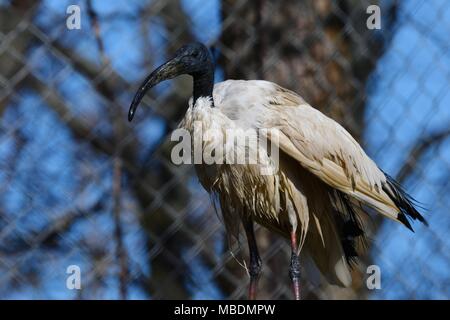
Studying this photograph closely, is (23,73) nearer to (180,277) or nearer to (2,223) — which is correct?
(2,223)

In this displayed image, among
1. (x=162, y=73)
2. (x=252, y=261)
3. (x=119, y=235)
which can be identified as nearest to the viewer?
(x=162, y=73)

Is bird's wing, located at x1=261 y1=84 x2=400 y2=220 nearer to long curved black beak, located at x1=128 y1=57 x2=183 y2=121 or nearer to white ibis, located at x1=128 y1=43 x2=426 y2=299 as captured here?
white ibis, located at x1=128 y1=43 x2=426 y2=299

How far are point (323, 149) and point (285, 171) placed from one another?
0.15 m

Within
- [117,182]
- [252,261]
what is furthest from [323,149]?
[117,182]

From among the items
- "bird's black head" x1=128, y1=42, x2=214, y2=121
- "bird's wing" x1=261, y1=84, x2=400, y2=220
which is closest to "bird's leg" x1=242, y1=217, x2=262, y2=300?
"bird's wing" x1=261, y1=84, x2=400, y2=220

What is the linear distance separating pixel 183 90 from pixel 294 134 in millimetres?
1481

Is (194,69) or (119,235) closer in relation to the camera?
(194,69)

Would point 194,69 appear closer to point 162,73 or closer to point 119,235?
point 162,73

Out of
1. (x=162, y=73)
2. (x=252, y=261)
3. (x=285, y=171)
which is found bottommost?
(x=252, y=261)

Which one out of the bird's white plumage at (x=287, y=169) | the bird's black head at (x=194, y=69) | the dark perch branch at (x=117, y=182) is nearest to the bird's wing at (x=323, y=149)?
the bird's white plumage at (x=287, y=169)

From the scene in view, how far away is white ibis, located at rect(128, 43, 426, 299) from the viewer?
460 cm

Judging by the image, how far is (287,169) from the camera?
15.4ft

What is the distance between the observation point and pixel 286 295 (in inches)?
235
